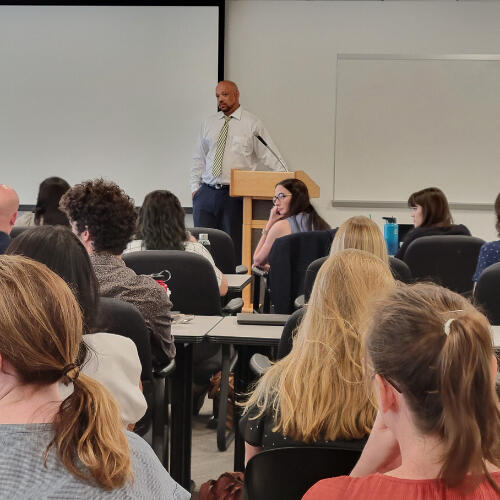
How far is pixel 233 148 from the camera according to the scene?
7.36 m

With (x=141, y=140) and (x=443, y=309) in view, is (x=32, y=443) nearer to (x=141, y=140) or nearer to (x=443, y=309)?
(x=443, y=309)

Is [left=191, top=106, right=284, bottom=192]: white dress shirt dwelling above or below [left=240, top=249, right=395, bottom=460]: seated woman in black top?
above

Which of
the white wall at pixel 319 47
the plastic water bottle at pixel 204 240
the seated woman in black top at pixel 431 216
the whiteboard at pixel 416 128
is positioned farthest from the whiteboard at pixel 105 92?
the seated woman in black top at pixel 431 216

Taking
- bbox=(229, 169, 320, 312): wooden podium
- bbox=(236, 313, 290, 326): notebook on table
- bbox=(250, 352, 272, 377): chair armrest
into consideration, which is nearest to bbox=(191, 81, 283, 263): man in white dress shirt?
bbox=(229, 169, 320, 312): wooden podium

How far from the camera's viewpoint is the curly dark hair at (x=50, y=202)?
15.9 feet

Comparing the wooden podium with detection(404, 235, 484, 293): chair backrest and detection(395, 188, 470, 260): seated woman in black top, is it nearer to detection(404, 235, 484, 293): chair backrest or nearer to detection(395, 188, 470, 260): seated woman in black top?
detection(395, 188, 470, 260): seated woman in black top

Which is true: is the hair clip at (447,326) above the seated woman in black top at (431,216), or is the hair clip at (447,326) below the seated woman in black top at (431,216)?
above

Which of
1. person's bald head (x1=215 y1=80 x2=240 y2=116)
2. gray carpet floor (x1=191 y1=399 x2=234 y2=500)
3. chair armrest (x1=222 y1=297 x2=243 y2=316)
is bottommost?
gray carpet floor (x1=191 y1=399 x2=234 y2=500)

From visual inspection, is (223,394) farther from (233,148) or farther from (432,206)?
(233,148)

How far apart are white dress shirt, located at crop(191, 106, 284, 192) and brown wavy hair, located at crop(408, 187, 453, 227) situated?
2516 millimetres

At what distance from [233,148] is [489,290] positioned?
4282mm

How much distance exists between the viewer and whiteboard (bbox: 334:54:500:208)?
7711 millimetres

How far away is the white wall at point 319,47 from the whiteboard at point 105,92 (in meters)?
0.37

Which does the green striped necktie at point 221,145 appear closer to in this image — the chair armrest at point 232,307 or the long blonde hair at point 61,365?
the chair armrest at point 232,307
